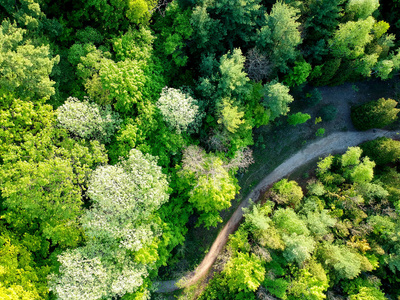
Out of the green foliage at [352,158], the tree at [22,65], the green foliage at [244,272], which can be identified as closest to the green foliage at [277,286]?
the green foliage at [244,272]

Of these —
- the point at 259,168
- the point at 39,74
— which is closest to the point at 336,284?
the point at 259,168

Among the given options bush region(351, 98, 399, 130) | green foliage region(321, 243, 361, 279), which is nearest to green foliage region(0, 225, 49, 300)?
green foliage region(321, 243, 361, 279)

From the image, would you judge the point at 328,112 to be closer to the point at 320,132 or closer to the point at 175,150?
the point at 320,132

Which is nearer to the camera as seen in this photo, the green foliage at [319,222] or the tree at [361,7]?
the tree at [361,7]

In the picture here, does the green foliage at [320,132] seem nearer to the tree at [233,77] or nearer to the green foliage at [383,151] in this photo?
the green foliage at [383,151]

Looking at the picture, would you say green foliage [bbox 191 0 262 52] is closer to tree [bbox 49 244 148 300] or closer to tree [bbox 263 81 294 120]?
tree [bbox 263 81 294 120]

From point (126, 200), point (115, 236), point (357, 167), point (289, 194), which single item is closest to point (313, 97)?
point (357, 167)
